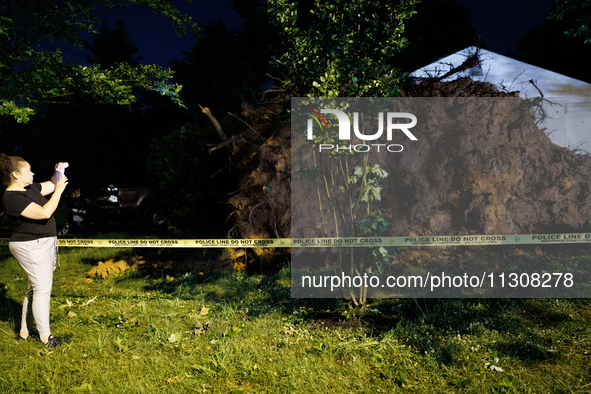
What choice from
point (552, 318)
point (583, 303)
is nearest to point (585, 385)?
point (552, 318)

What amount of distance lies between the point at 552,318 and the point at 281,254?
450cm

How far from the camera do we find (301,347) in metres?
3.88

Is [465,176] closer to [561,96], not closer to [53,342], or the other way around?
[53,342]

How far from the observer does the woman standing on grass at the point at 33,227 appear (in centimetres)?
372

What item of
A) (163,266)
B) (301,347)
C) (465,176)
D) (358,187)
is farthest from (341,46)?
(163,266)

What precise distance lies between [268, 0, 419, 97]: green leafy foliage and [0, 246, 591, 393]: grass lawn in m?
2.71

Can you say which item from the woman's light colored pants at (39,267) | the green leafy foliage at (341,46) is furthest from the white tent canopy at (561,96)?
the woman's light colored pants at (39,267)

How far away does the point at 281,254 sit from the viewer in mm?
7371

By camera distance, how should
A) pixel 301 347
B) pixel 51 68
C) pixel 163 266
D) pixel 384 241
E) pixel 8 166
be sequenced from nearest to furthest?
pixel 8 166 → pixel 301 347 → pixel 384 241 → pixel 51 68 → pixel 163 266

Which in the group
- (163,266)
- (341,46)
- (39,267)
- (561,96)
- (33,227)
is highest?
(561,96)

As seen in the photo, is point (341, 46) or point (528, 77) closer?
point (341, 46)

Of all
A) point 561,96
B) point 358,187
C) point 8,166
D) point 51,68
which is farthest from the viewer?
point 561,96

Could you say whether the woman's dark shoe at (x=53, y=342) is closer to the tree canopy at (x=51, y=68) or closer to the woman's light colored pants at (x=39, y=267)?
the woman's light colored pants at (x=39, y=267)

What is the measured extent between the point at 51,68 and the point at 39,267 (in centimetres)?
416
